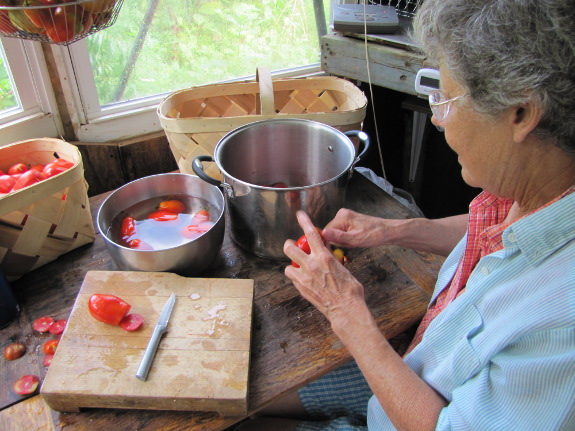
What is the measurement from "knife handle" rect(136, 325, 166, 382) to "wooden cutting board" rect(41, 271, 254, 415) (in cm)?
1

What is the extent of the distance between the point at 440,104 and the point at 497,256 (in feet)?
1.01

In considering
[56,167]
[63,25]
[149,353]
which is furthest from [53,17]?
[149,353]

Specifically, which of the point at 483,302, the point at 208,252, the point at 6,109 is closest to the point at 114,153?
the point at 6,109

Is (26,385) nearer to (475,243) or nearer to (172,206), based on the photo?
(172,206)

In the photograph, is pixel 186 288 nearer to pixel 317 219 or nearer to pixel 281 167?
pixel 317 219

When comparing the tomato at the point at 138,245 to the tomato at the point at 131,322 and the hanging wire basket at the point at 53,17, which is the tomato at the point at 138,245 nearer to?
the tomato at the point at 131,322

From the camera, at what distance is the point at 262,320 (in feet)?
3.72

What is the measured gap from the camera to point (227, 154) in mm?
1356

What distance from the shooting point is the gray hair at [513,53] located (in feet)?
2.22

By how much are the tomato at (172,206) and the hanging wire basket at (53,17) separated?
479mm

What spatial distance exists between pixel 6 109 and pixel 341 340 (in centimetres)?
149

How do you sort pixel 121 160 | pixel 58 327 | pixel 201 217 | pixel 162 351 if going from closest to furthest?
pixel 162 351, pixel 58 327, pixel 201 217, pixel 121 160

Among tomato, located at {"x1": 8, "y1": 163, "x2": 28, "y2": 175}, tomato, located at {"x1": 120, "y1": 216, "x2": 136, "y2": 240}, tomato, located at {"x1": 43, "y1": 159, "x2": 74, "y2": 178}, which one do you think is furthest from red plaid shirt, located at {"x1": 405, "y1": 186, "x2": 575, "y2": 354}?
tomato, located at {"x1": 8, "y1": 163, "x2": 28, "y2": 175}

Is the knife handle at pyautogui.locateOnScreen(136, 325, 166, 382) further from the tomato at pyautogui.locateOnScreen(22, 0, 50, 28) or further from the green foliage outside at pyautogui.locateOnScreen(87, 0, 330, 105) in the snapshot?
the green foliage outside at pyautogui.locateOnScreen(87, 0, 330, 105)
